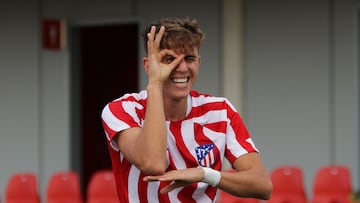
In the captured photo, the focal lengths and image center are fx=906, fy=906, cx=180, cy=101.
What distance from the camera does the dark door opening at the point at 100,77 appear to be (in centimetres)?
1376

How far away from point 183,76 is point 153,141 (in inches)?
12.3

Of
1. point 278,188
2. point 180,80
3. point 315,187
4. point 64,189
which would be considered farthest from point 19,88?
Answer: point 180,80

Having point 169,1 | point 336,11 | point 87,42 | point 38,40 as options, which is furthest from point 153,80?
point 87,42

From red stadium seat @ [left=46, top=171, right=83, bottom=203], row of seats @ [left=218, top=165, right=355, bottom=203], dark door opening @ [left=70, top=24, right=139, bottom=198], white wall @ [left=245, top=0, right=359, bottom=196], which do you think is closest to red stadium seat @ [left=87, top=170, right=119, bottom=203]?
red stadium seat @ [left=46, top=171, right=83, bottom=203]

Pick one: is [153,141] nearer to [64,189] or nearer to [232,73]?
[64,189]

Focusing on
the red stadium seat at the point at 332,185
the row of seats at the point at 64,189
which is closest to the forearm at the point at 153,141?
the red stadium seat at the point at 332,185

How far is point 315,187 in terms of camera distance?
946cm

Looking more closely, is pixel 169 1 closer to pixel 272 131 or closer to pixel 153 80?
pixel 272 131

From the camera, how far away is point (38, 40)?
1223 centimetres

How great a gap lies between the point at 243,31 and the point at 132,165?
7.23m

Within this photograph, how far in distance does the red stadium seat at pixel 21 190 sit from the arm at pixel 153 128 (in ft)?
23.3

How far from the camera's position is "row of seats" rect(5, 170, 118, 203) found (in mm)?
10008

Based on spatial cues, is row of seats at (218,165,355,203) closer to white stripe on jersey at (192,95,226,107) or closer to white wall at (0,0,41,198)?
white wall at (0,0,41,198)

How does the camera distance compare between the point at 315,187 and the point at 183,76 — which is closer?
the point at 183,76
